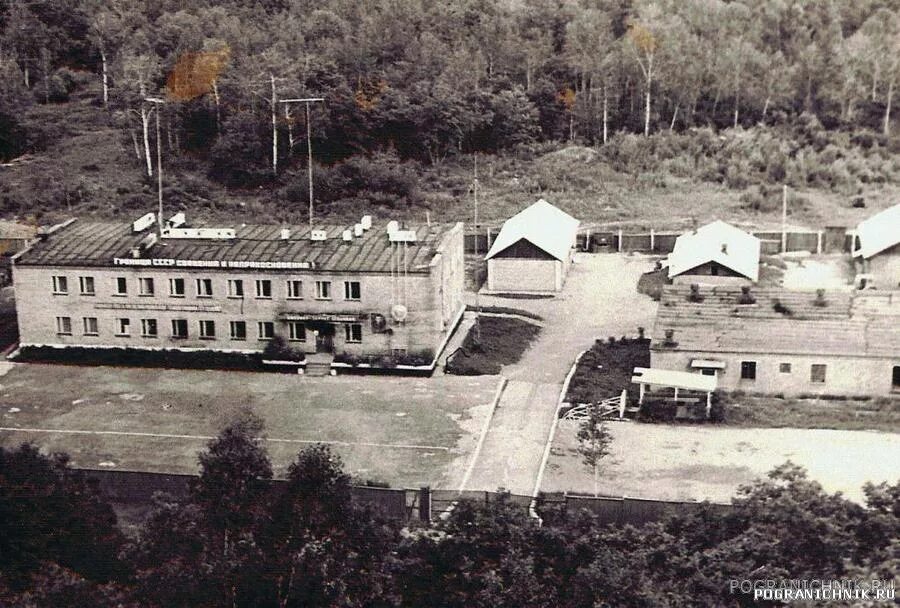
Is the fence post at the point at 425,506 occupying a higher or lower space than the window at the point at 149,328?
lower

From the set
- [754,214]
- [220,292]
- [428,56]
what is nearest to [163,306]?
[220,292]

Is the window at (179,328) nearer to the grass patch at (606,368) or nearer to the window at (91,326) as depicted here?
the window at (91,326)

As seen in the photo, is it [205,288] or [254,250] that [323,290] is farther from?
[205,288]

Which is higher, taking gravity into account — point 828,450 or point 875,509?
point 875,509

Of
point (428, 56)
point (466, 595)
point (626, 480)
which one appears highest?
point (428, 56)

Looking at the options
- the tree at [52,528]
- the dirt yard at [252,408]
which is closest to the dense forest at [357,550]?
the tree at [52,528]

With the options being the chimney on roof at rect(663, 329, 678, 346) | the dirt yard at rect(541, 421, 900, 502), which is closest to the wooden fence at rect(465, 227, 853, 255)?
the chimney on roof at rect(663, 329, 678, 346)

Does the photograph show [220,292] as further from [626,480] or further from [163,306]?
[626,480]
